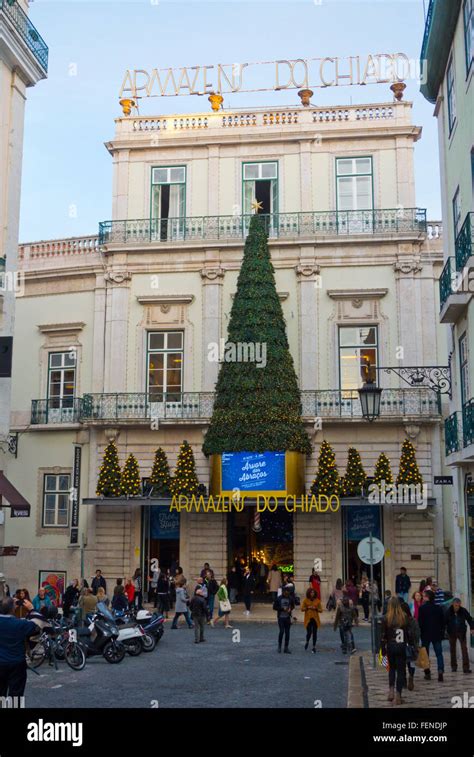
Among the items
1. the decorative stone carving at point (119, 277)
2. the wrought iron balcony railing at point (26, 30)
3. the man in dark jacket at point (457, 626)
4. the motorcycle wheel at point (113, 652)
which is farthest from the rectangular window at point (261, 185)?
the man in dark jacket at point (457, 626)

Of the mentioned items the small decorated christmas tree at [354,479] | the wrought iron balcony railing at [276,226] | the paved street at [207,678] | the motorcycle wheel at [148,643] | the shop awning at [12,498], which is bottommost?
the paved street at [207,678]

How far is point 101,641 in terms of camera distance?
17.5 m

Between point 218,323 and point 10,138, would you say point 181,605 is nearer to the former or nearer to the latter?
point 218,323

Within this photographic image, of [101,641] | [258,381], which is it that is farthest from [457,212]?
[101,641]

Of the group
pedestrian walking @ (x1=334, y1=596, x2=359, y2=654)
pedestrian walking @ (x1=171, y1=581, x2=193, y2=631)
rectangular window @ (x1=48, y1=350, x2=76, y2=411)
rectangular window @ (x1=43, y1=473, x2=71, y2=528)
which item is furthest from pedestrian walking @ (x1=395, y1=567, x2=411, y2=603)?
rectangular window @ (x1=48, y1=350, x2=76, y2=411)

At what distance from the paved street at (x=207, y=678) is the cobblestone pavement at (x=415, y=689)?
276 millimetres

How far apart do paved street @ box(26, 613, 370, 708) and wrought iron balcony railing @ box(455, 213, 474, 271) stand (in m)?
8.77

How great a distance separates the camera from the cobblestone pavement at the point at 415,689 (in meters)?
12.4

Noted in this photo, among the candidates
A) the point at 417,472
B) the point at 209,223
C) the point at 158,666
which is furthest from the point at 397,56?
the point at 158,666

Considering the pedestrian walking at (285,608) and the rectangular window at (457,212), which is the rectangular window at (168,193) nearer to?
the rectangular window at (457,212)

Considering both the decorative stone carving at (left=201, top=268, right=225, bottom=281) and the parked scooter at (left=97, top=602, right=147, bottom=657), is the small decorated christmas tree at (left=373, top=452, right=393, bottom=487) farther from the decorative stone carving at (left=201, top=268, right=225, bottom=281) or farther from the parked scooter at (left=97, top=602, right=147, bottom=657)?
the parked scooter at (left=97, top=602, right=147, bottom=657)

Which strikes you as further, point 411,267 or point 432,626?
point 411,267

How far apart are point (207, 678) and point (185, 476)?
45.8ft

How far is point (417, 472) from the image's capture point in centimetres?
2842
